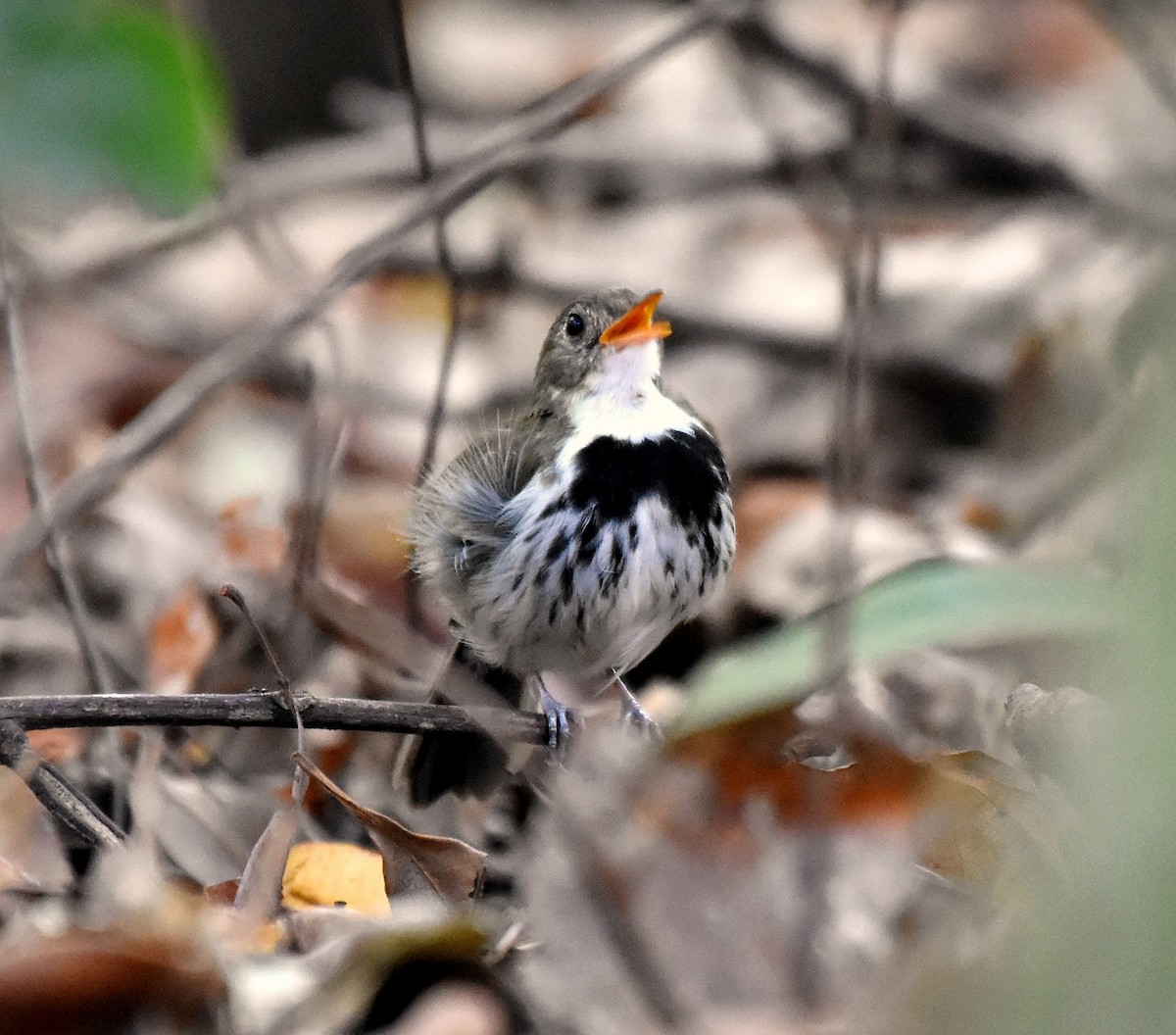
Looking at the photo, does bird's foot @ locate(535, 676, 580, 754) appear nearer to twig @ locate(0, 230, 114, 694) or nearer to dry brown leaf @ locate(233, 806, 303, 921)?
dry brown leaf @ locate(233, 806, 303, 921)

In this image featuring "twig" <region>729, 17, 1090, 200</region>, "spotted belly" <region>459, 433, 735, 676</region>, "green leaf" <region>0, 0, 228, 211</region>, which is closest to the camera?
"green leaf" <region>0, 0, 228, 211</region>

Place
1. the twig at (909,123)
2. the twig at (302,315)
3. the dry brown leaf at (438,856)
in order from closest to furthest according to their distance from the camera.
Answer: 1. the dry brown leaf at (438,856)
2. the twig at (302,315)
3. the twig at (909,123)

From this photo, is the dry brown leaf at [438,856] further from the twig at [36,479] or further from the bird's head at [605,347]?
the bird's head at [605,347]

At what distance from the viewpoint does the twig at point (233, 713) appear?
102 inches

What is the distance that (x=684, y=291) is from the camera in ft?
21.7

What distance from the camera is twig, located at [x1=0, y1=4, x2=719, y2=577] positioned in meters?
3.32

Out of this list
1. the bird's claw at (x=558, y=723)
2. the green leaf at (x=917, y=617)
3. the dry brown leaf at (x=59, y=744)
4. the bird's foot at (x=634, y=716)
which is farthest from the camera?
the bird's foot at (x=634, y=716)

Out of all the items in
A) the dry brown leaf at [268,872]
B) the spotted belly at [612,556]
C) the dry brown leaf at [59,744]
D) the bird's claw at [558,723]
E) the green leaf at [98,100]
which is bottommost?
the dry brown leaf at [268,872]

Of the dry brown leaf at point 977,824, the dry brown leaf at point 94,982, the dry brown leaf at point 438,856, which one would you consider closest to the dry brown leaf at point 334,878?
the dry brown leaf at point 438,856

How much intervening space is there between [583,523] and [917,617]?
92 cm

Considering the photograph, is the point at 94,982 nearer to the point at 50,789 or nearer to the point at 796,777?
the point at 50,789

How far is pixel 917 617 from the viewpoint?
9.81 feet

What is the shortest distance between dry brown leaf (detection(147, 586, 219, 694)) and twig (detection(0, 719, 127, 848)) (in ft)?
4.23

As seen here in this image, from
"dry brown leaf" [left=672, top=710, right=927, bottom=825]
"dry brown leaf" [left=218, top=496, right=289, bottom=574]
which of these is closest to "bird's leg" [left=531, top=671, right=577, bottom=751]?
"dry brown leaf" [left=672, top=710, right=927, bottom=825]
